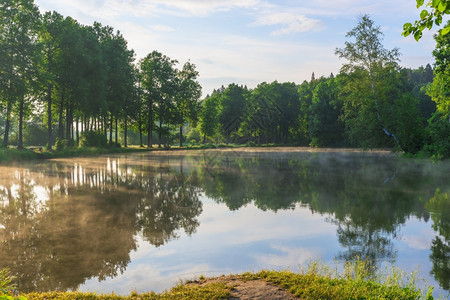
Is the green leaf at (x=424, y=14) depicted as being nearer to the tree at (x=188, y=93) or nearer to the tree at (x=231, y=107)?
the tree at (x=188, y=93)

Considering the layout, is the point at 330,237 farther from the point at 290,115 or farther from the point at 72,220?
the point at 290,115

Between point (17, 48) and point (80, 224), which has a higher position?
point (17, 48)

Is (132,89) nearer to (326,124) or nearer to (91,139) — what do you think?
(91,139)

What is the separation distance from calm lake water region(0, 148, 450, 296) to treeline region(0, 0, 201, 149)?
2427cm

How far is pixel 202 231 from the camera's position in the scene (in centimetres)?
1040

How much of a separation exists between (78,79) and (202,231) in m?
41.1

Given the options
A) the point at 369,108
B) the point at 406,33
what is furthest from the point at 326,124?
the point at 406,33

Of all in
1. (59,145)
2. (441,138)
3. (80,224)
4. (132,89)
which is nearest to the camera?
(80,224)

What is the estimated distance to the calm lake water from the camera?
7.18 m

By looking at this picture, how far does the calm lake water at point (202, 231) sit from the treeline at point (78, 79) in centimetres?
2427

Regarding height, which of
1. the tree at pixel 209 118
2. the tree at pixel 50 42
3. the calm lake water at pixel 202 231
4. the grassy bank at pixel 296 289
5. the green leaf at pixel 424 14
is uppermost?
the tree at pixel 50 42

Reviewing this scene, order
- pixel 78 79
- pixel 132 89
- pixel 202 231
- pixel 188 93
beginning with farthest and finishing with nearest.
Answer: pixel 188 93
pixel 132 89
pixel 78 79
pixel 202 231

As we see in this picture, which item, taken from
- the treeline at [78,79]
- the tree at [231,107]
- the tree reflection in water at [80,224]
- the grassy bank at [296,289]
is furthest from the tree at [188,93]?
the grassy bank at [296,289]

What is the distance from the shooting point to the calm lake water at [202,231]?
7180mm
